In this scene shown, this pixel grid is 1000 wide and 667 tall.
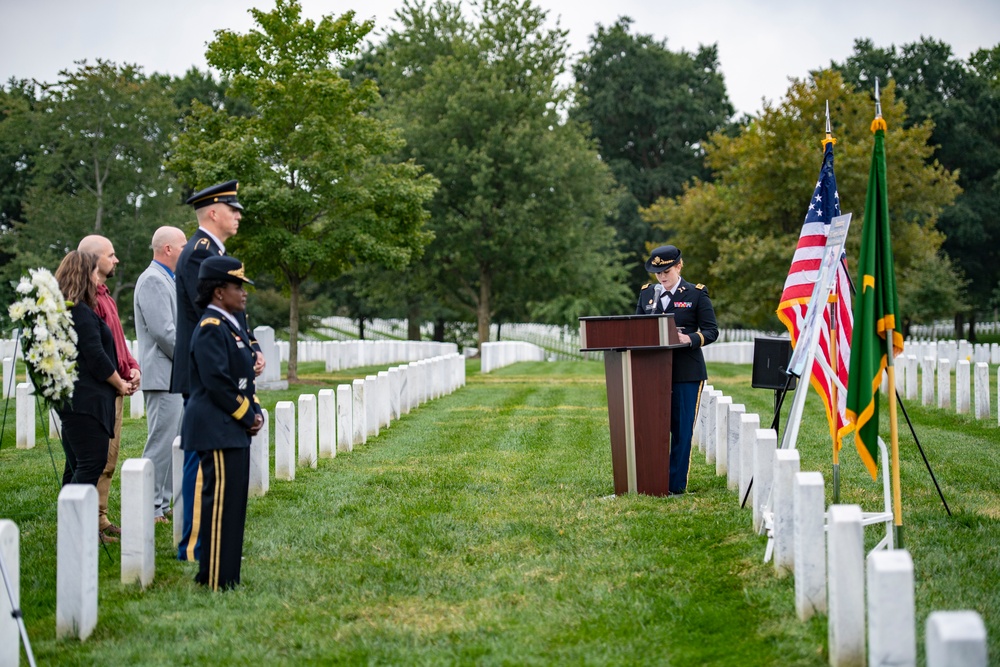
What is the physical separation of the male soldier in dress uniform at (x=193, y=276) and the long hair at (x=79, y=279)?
64cm

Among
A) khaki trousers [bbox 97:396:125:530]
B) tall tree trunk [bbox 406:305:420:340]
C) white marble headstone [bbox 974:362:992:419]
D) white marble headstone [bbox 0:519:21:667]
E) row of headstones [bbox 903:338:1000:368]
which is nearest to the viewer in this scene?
white marble headstone [bbox 0:519:21:667]

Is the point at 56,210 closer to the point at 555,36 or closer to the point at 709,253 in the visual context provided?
the point at 555,36

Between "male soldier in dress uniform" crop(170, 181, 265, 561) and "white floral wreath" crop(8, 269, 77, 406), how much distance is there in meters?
0.76

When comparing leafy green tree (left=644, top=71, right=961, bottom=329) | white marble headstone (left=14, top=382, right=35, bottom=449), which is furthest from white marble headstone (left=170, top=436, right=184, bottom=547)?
leafy green tree (left=644, top=71, right=961, bottom=329)

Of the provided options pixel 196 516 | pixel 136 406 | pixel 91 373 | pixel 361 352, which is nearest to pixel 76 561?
pixel 196 516

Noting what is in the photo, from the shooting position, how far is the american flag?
8.02 meters

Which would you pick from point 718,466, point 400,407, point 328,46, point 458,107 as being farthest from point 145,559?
point 458,107

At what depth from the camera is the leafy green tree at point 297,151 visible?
23375 mm

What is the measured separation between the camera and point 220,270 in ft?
20.9

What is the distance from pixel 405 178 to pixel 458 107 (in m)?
14.5

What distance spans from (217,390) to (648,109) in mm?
62382

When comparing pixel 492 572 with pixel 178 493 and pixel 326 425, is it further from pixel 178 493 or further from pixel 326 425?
pixel 326 425

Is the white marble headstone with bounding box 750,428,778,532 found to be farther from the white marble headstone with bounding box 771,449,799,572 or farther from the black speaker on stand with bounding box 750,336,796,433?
the black speaker on stand with bounding box 750,336,796,433

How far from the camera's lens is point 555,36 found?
1672 inches
